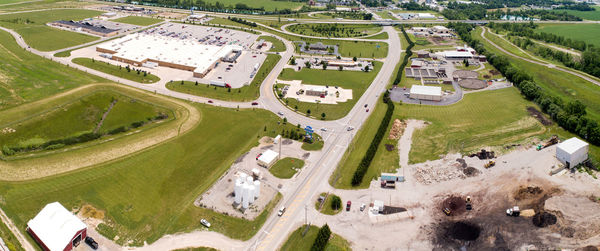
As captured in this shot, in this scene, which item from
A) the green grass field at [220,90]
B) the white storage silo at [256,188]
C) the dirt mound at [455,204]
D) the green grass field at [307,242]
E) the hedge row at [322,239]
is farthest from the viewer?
the green grass field at [220,90]

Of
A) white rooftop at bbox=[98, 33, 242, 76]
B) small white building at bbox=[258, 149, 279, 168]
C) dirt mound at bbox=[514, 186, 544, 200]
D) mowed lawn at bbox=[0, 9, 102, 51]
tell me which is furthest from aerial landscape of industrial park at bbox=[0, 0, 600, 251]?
mowed lawn at bbox=[0, 9, 102, 51]

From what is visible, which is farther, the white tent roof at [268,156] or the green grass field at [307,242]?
the white tent roof at [268,156]

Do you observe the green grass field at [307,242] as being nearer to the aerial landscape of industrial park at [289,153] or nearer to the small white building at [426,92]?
the aerial landscape of industrial park at [289,153]

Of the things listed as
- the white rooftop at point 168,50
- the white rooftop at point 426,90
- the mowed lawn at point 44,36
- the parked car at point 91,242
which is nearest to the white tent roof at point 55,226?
the parked car at point 91,242

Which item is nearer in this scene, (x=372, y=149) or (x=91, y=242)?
(x=91, y=242)

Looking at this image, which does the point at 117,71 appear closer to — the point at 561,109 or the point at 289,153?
the point at 289,153

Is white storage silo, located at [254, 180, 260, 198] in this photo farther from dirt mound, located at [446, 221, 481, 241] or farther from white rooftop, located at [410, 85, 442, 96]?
white rooftop, located at [410, 85, 442, 96]

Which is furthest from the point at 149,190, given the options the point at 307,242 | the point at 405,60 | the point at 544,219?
the point at 405,60
